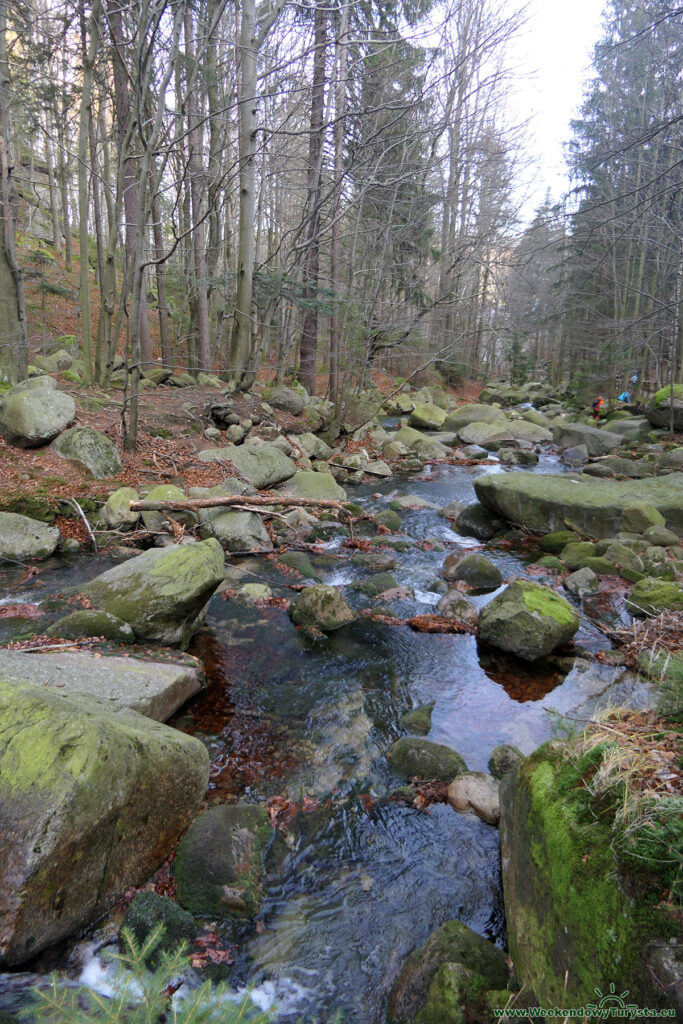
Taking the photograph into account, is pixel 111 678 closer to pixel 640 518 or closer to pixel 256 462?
pixel 256 462

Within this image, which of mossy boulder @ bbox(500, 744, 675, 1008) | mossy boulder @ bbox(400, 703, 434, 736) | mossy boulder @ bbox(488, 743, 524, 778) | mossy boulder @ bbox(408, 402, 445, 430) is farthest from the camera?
mossy boulder @ bbox(408, 402, 445, 430)

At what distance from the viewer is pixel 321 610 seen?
600 cm

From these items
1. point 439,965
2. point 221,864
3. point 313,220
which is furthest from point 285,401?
point 439,965

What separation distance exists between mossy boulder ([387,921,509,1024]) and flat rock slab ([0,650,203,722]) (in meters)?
2.12

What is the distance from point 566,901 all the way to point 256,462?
8.58 meters

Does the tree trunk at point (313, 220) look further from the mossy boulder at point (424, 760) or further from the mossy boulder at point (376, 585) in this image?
the mossy boulder at point (424, 760)

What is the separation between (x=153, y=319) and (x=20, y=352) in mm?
12691

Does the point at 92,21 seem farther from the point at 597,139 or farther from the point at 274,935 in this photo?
the point at 597,139

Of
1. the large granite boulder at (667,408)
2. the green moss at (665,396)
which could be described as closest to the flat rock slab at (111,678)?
the large granite boulder at (667,408)

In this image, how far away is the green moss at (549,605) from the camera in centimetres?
554

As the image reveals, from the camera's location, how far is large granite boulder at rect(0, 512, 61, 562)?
6738 millimetres

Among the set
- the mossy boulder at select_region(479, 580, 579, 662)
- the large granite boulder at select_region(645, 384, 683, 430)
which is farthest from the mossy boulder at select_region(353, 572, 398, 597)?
the large granite boulder at select_region(645, 384, 683, 430)

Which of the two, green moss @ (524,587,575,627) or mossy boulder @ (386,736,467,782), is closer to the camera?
mossy boulder @ (386,736,467,782)

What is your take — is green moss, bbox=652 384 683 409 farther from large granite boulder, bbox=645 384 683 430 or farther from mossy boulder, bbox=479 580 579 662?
mossy boulder, bbox=479 580 579 662
